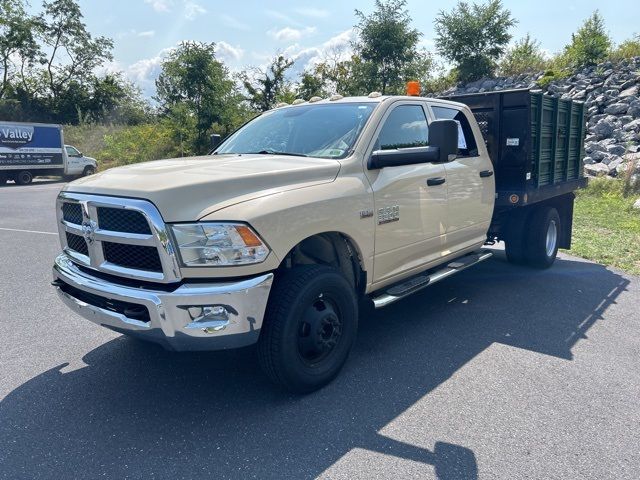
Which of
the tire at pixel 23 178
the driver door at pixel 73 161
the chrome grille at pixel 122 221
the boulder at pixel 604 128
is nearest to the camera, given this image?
the chrome grille at pixel 122 221

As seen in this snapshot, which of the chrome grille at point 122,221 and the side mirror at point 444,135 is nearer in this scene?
the chrome grille at point 122,221

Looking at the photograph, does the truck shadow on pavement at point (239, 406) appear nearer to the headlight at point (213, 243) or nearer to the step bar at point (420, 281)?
the step bar at point (420, 281)

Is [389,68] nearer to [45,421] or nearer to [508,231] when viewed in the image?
[508,231]

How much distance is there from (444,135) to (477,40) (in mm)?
23064

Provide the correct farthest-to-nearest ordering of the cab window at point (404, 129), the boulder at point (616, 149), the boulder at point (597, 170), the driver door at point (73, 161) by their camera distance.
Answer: the driver door at point (73, 161) < the boulder at point (616, 149) < the boulder at point (597, 170) < the cab window at point (404, 129)

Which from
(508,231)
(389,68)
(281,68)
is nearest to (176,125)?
(281,68)

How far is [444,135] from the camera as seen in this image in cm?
389

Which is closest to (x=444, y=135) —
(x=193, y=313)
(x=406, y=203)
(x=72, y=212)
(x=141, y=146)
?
(x=406, y=203)

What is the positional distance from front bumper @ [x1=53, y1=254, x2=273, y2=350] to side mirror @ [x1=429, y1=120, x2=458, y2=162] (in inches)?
69.7

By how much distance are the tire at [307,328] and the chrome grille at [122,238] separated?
2.24ft

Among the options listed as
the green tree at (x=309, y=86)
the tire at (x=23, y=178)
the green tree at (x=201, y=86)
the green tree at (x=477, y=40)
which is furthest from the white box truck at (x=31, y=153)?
the green tree at (x=477, y=40)

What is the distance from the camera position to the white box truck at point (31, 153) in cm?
2402

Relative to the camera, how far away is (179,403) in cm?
338

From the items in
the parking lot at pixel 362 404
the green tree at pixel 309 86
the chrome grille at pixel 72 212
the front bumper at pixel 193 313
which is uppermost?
the green tree at pixel 309 86
